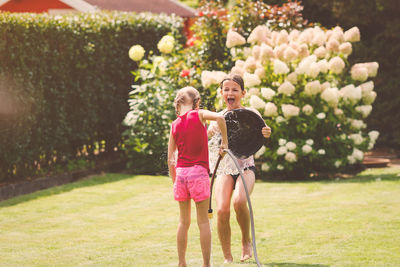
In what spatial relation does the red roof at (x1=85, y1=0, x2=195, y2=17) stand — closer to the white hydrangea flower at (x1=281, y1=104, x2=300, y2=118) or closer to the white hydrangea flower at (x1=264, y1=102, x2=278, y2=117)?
the white hydrangea flower at (x1=264, y1=102, x2=278, y2=117)

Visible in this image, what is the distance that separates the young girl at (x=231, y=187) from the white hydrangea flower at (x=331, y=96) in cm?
457

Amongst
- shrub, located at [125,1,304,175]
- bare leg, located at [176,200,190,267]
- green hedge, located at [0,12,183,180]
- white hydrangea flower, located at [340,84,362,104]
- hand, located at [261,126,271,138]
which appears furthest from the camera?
shrub, located at [125,1,304,175]

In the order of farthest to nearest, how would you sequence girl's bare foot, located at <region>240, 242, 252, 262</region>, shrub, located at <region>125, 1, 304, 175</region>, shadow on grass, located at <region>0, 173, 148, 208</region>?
shrub, located at <region>125, 1, 304, 175</region> → shadow on grass, located at <region>0, 173, 148, 208</region> → girl's bare foot, located at <region>240, 242, 252, 262</region>

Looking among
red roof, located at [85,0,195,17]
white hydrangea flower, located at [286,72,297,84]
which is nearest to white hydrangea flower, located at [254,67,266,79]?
white hydrangea flower, located at [286,72,297,84]

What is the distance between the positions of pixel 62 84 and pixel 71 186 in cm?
164

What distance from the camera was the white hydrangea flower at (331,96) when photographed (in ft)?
32.7

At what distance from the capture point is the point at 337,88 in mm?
10367

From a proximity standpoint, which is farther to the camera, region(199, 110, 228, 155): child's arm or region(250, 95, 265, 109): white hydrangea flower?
region(250, 95, 265, 109): white hydrangea flower

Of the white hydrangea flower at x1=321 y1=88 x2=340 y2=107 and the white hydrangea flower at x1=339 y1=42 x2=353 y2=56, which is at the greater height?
the white hydrangea flower at x1=339 y1=42 x2=353 y2=56

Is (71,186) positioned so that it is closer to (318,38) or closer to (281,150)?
(281,150)

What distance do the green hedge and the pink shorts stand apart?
4818mm

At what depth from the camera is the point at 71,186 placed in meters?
9.88

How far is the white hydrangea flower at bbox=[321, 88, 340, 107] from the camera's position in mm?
9969

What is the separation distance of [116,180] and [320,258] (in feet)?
18.5
